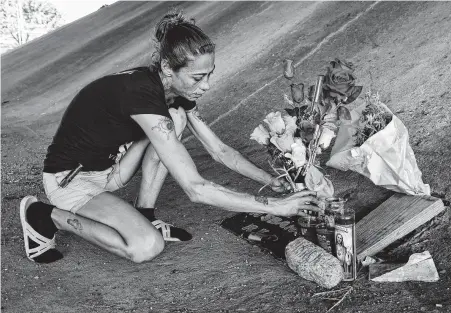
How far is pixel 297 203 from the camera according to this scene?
2.59m

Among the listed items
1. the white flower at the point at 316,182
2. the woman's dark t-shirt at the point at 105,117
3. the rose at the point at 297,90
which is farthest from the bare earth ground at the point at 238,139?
the rose at the point at 297,90

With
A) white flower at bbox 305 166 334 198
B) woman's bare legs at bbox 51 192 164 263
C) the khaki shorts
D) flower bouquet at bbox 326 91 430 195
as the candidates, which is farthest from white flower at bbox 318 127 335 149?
the khaki shorts

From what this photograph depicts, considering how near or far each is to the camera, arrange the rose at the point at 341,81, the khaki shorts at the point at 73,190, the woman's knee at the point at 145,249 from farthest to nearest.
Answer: the khaki shorts at the point at 73,190
the woman's knee at the point at 145,249
the rose at the point at 341,81

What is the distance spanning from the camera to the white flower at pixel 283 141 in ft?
8.58

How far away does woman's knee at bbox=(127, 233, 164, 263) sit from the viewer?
A: 3.02m

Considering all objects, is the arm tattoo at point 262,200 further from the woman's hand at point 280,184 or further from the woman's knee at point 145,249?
the woman's knee at point 145,249

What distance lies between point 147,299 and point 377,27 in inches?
153

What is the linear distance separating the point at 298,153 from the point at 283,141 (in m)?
0.10

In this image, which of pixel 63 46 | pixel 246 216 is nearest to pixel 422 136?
pixel 246 216

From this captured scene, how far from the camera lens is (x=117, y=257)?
3.23 m

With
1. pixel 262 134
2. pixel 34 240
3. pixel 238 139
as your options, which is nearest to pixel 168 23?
pixel 262 134

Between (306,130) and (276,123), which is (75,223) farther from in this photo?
(306,130)

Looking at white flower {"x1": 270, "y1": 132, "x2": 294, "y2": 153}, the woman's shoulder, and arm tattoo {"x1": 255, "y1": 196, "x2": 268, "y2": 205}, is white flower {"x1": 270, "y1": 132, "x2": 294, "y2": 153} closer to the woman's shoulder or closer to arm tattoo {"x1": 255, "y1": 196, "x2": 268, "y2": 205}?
arm tattoo {"x1": 255, "y1": 196, "x2": 268, "y2": 205}

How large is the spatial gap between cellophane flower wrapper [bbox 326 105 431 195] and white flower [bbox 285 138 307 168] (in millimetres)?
574
